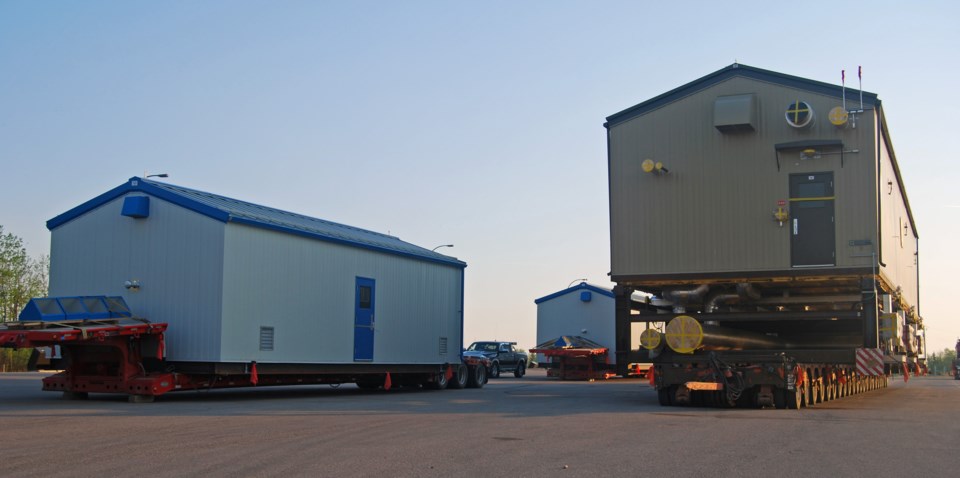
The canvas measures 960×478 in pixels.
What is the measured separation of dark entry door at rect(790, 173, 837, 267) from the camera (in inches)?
660

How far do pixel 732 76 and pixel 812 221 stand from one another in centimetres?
325

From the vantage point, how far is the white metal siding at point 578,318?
1679 inches

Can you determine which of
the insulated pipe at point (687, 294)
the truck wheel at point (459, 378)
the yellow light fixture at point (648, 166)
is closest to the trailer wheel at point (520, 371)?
the truck wheel at point (459, 378)

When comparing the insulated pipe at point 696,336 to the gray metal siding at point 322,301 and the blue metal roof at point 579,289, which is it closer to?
the gray metal siding at point 322,301

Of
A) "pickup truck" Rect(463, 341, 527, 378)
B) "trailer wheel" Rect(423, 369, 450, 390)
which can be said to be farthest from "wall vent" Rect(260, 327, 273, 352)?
"pickup truck" Rect(463, 341, 527, 378)

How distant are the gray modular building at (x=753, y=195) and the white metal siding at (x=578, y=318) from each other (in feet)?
76.8

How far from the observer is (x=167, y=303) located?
1878 centimetres

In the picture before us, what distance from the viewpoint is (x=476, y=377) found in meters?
27.9

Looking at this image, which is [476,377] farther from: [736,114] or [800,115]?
[800,115]

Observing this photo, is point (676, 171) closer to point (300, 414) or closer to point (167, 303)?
point (300, 414)

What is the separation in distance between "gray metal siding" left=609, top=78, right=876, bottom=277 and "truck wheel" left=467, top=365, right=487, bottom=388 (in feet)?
34.1

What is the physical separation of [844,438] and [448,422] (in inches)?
220

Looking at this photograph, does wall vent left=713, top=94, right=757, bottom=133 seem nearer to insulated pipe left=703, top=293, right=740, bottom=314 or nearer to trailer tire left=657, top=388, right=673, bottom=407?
insulated pipe left=703, top=293, right=740, bottom=314

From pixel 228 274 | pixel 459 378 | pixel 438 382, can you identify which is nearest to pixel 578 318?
pixel 459 378
